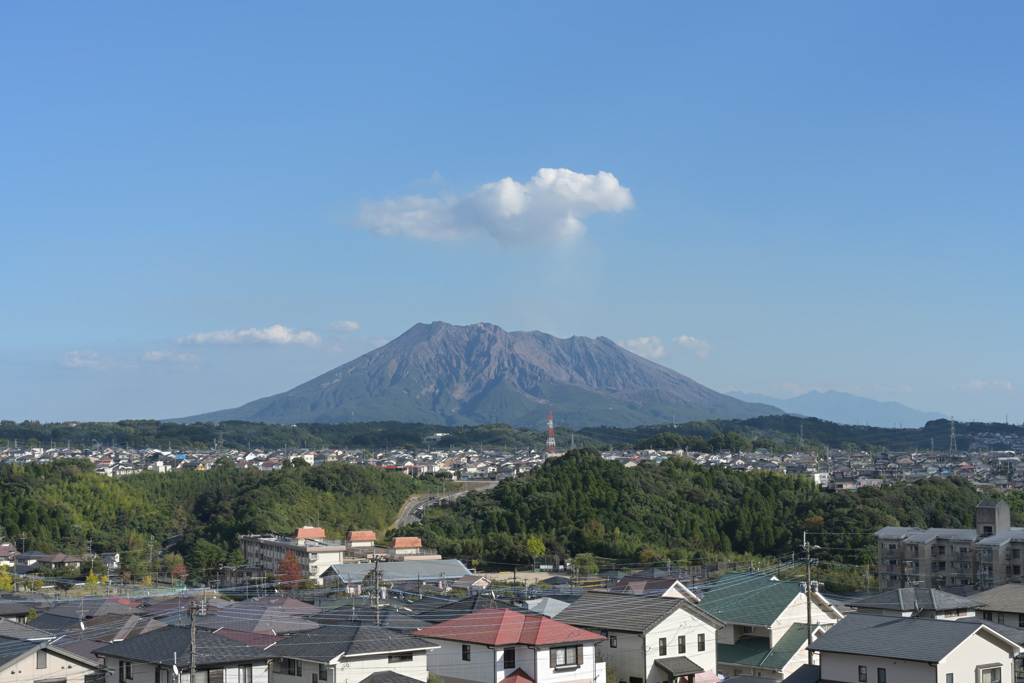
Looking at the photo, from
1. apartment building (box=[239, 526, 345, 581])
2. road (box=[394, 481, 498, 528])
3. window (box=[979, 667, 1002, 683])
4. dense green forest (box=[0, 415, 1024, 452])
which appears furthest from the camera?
dense green forest (box=[0, 415, 1024, 452])

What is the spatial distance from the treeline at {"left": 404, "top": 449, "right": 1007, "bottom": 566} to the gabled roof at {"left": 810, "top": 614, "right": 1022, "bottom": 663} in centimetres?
2537

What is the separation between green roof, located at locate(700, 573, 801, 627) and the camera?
19.3 metres

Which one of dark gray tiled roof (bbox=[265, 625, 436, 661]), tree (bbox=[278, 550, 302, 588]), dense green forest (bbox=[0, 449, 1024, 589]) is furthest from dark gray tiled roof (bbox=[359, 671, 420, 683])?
dense green forest (bbox=[0, 449, 1024, 589])

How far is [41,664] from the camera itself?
525 inches

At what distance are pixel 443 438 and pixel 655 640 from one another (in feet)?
359

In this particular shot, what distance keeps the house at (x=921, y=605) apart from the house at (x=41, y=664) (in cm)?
1298

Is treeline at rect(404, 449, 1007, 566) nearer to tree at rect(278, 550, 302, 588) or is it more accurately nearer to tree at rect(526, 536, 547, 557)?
tree at rect(526, 536, 547, 557)

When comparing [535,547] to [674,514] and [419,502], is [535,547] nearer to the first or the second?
[674,514]

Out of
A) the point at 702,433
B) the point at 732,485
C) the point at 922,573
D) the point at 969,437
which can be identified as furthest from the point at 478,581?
the point at 969,437

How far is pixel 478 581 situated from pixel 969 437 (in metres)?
101

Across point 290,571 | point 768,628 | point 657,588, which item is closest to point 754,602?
point 768,628

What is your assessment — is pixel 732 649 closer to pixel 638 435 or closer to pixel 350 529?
pixel 350 529

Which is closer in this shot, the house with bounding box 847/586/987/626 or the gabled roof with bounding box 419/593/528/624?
the gabled roof with bounding box 419/593/528/624

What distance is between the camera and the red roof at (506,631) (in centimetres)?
1456
